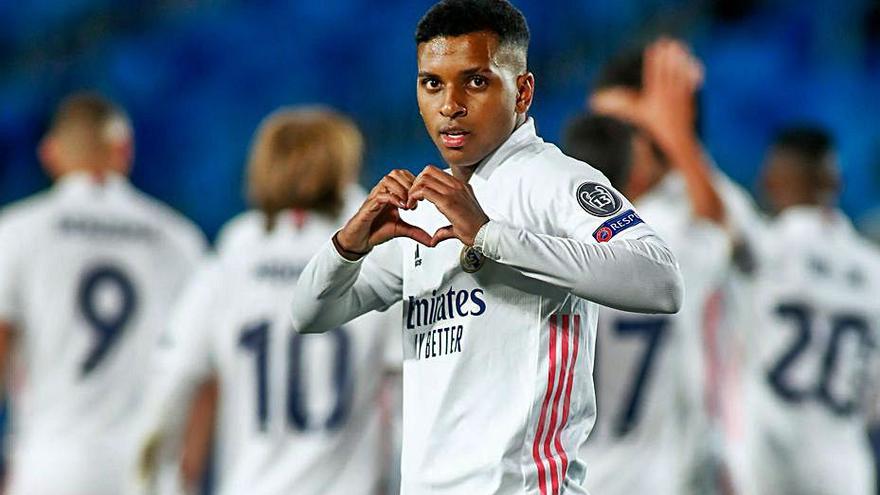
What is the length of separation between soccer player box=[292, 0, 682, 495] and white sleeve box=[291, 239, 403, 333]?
0.34 feet

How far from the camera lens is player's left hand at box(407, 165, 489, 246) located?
2.82 meters

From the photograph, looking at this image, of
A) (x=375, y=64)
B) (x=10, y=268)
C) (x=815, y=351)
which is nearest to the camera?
(x=10, y=268)

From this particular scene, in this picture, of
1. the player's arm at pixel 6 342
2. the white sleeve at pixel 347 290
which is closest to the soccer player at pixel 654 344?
the white sleeve at pixel 347 290

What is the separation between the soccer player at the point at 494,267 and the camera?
9.35ft

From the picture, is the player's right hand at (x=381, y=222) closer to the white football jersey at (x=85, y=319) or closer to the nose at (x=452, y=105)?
the nose at (x=452, y=105)

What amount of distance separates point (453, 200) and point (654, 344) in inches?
122

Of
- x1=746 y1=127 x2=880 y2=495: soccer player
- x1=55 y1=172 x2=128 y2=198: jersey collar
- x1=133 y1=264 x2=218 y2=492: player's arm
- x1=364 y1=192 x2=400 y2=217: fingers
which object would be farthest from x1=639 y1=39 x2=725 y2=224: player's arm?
x1=55 y1=172 x2=128 y2=198: jersey collar

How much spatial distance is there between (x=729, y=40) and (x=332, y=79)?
2986 millimetres

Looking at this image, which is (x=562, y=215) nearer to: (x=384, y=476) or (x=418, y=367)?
(x=418, y=367)

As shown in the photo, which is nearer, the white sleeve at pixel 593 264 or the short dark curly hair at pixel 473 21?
the white sleeve at pixel 593 264

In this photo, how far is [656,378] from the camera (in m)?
5.79

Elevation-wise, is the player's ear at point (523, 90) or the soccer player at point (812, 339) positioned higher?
the soccer player at point (812, 339)

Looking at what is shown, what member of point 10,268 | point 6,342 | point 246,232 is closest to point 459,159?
point 246,232

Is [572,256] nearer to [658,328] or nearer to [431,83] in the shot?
[431,83]
